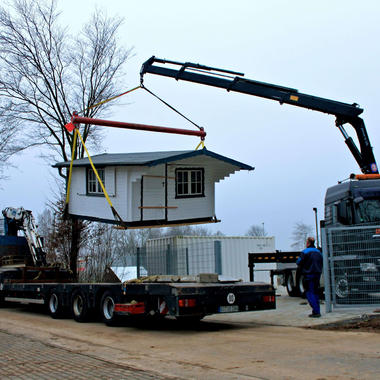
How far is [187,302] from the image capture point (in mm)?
10375

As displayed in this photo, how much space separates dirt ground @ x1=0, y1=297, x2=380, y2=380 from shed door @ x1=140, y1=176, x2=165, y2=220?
333 cm

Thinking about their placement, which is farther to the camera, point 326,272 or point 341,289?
point 341,289

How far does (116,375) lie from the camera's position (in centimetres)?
684

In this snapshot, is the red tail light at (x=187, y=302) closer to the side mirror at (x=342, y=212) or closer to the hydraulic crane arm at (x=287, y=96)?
the side mirror at (x=342, y=212)

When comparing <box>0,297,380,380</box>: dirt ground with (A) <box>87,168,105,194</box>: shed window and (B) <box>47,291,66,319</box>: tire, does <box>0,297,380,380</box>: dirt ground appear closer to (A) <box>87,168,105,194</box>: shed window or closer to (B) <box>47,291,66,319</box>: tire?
(B) <box>47,291,66,319</box>: tire

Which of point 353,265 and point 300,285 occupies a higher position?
point 353,265

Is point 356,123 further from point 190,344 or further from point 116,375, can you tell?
point 116,375

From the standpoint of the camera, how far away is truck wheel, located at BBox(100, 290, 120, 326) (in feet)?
40.0

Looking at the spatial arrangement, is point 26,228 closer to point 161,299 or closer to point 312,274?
point 161,299

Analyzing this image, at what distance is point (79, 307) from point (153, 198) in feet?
12.3

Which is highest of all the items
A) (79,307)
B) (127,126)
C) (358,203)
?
(127,126)

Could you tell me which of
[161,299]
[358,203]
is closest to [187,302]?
[161,299]

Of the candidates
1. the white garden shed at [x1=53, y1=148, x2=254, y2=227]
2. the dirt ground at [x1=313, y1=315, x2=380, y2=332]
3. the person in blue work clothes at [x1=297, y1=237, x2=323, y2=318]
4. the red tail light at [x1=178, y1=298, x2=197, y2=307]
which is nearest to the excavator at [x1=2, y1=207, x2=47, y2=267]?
the white garden shed at [x1=53, y1=148, x2=254, y2=227]

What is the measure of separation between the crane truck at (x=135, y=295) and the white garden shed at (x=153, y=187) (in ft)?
7.87
